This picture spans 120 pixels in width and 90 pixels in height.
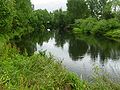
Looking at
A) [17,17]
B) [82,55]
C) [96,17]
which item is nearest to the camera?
[82,55]

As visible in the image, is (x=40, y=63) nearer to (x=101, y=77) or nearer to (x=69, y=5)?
(x=101, y=77)

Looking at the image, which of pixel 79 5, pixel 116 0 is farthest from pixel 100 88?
pixel 79 5

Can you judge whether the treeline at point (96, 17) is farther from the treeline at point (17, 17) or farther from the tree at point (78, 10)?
the treeline at point (17, 17)

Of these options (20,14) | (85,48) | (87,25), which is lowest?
(87,25)

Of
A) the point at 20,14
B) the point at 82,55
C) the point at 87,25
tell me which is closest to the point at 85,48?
the point at 82,55

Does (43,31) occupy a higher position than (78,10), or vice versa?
(78,10)

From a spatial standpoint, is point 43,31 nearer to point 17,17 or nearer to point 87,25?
point 87,25

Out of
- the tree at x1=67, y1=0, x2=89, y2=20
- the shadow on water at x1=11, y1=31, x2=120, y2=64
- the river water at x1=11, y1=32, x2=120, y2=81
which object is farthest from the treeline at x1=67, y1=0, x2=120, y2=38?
the river water at x1=11, y1=32, x2=120, y2=81

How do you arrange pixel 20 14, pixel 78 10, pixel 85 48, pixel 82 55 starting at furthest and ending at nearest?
pixel 78 10, pixel 20 14, pixel 85 48, pixel 82 55

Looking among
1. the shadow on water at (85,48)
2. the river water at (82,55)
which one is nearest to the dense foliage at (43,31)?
the river water at (82,55)

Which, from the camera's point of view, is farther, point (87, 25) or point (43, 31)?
point (43, 31)

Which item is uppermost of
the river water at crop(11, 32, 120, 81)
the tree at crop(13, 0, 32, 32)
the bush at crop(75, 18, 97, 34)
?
the tree at crop(13, 0, 32, 32)

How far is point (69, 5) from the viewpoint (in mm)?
130750

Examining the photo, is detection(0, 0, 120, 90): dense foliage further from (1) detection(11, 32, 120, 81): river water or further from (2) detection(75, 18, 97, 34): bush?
(1) detection(11, 32, 120, 81): river water
